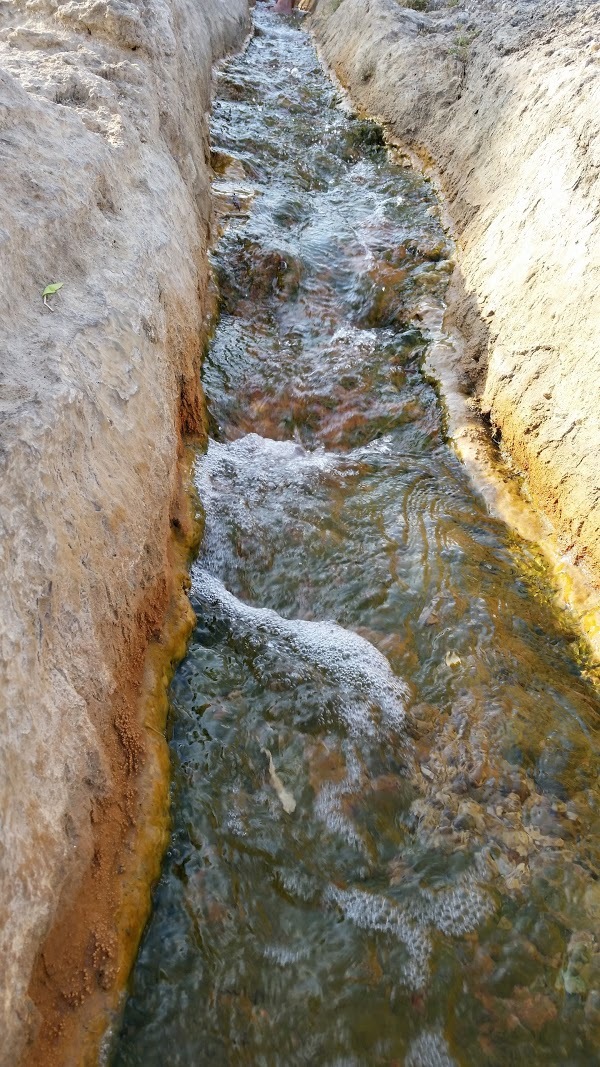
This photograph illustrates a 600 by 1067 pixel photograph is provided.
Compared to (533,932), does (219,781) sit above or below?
below

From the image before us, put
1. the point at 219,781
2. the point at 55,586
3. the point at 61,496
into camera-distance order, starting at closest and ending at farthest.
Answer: the point at 55,586, the point at 61,496, the point at 219,781

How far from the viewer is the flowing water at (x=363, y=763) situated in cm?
212

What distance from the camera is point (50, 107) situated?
3402 mm

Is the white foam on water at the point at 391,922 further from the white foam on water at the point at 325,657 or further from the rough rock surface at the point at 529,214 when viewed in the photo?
the rough rock surface at the point at 529,214

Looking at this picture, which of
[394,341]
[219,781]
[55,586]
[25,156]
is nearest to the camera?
[55,586]

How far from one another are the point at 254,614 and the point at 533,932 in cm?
175

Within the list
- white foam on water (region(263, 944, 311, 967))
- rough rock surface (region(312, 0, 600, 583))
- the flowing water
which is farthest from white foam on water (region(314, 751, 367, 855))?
rough rock surface (region(312, 0, 600, 583))

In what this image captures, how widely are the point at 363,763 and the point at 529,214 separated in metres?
3.82

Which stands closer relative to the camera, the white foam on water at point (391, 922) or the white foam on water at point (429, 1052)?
the white foam on water at point (429, 1052)

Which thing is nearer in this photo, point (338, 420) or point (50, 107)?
point (50, 107)

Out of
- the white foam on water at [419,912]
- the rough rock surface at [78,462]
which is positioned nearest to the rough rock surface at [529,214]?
the white foam on water at [419,912]

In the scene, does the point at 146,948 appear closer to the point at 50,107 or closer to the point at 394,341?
the point at 50,107

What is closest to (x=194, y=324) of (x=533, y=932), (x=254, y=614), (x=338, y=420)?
(x=338, y=420)

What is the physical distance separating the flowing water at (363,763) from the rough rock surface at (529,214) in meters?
0.43
